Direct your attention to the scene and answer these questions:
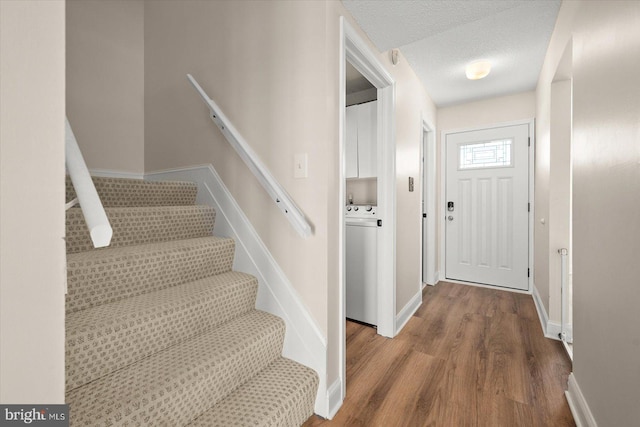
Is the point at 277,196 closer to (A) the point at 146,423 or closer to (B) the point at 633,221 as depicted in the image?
(A) the point at 146,423

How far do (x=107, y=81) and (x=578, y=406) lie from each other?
387cm

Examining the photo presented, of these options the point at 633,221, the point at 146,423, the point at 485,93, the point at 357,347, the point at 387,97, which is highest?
the point at 485,93

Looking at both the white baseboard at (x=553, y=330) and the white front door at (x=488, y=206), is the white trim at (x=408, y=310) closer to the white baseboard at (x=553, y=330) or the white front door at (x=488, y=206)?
the white baseboard at (x=553, y=330)

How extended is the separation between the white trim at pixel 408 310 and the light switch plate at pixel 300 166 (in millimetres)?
1595

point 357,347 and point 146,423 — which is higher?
point 146,423

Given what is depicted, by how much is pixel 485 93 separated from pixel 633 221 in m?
3.02

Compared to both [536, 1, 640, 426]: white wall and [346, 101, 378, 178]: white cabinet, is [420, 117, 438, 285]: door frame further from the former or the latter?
[536, 1, 640, 426]: white wall

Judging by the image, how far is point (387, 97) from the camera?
2283 mm

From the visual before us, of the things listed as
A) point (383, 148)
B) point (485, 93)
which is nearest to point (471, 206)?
point (485, 93)

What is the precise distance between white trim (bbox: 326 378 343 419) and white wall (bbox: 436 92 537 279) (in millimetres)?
2823

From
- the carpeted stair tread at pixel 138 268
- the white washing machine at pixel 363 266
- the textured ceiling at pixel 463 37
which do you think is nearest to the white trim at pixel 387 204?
the white washing machine at pixel 363 266

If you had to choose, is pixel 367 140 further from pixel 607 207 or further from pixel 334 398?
pixel 334 398

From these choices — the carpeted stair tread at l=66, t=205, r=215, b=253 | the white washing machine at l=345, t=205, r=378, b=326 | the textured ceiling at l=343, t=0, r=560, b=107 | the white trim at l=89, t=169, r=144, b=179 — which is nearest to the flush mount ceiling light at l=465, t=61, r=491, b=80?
the textured ceiling at l=343, t=0, r=560, b=107

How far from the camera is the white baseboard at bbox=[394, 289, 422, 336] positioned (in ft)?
7.89
